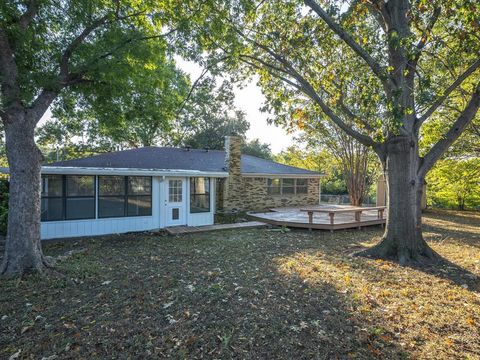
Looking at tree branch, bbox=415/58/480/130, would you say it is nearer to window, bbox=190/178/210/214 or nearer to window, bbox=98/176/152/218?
window, bbox=190/178/210/214

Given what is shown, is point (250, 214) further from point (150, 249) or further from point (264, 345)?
point (264, 345)

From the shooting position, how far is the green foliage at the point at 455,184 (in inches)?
596

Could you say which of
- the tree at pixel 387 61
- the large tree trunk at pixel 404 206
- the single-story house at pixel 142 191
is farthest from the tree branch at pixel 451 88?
the single-story house at pixel 142 191

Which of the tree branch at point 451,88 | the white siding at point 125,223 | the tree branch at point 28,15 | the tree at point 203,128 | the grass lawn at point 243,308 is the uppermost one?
the tree at point 203,128

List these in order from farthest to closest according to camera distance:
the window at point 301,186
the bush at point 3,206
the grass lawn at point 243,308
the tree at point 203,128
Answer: the tree at point 203,128 → the window at point 301,186 → the bush at point 3,206 → the grass lawn at point 243,308

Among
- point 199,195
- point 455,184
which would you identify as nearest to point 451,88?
point 199,195

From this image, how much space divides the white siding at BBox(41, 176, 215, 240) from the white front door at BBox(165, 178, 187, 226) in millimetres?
161

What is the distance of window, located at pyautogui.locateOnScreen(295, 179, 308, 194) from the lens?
1664 cm

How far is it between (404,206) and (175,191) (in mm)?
7831

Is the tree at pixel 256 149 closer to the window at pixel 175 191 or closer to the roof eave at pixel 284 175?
the roof eave at pixel 284 175

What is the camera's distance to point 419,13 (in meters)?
6.34

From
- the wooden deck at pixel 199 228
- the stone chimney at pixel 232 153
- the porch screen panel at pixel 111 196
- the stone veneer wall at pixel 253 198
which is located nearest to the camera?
the porch screen panel at pixel 111 196

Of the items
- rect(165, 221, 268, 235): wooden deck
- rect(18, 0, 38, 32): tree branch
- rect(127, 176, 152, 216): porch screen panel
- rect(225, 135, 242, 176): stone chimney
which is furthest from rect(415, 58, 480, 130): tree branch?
rect(18, 0, 38, 32): tree branch

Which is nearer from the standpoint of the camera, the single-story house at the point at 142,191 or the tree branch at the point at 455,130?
the tree branch at the point at 455,130
